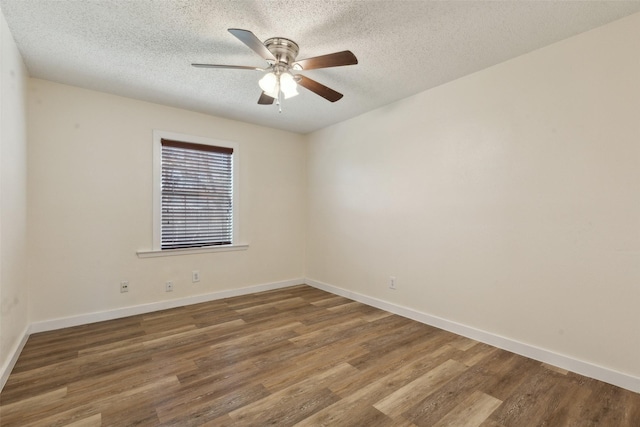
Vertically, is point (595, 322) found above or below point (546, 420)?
above

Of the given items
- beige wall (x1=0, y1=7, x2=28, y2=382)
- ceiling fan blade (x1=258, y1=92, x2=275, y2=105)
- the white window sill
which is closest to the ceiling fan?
ceiling fan blade (x1=258, y1=92, x2=275, y2=105)

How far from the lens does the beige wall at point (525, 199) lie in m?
2.04

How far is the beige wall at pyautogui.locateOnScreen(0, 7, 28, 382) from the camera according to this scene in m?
2.02

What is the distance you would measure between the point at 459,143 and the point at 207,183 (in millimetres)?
3057

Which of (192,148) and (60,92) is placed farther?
(192,148)

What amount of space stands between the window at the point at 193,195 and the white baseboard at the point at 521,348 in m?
2.21

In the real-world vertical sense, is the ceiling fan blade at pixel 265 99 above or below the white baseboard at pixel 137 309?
above

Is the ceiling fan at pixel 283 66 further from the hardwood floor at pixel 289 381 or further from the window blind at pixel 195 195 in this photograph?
the hardwood floor at pixel 289 381

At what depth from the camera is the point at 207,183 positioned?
12.9 ft

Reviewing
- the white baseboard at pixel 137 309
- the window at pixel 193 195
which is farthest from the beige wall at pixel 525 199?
the window at pixel 193 195

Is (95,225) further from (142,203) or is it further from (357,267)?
(357,267)

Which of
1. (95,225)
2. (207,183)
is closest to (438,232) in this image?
(207,183)

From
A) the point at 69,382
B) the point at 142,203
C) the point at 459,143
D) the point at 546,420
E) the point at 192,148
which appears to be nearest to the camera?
the point at 546,420

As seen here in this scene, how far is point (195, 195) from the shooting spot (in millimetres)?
3836
